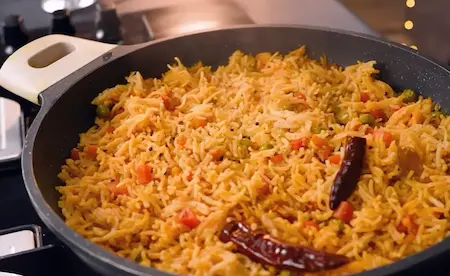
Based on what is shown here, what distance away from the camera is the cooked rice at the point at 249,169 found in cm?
115

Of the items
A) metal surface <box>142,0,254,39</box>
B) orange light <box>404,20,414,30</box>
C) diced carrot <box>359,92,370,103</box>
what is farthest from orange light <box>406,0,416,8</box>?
diced carrot <box>359,92,370,103</box>

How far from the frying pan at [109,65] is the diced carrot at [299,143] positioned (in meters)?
0.37

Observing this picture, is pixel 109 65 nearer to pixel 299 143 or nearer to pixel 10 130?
pixel 10 130

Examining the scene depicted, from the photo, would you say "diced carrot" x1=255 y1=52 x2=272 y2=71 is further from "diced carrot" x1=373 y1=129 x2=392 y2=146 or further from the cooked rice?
"diced carrot" x1=373 y1=129 x2=392 y2=146

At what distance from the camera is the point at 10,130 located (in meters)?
1.75

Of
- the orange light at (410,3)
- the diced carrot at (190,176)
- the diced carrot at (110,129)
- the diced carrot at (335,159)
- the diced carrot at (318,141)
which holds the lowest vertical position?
the diced carrot at (190,176)

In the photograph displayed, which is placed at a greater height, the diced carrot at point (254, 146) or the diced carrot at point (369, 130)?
the diced carrot at point (369, 130)

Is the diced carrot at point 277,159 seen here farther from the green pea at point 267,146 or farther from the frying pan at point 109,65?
the frying pan at point 109,65

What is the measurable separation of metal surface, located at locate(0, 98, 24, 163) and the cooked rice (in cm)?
26

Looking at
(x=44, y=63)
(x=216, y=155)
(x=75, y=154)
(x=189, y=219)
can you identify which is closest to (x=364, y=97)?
(x=216, y=155)

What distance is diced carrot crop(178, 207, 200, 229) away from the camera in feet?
3.95

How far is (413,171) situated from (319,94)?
340 millimetres

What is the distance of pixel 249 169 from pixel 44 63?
66cm

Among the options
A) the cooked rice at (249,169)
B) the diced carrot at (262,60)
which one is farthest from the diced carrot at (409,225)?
the diced carrot at (262,60)
